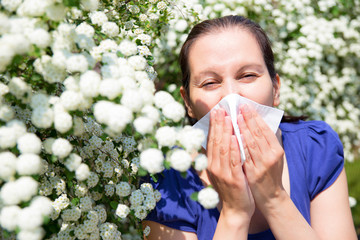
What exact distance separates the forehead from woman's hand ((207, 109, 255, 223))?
0.99 feet

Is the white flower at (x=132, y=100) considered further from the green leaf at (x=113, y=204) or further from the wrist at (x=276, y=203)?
the wrist at (x=276, y=203)

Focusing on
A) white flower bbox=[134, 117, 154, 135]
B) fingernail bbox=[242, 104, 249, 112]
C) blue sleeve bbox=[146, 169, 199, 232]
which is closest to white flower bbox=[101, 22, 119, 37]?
white flower bbox=[134, 117, 154, 135]

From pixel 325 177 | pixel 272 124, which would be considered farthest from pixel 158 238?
pixel 325 177

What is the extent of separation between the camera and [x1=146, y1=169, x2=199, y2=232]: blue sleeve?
5.76 feet

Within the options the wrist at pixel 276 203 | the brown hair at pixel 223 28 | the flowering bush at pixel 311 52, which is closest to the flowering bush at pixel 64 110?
the wrist at pixel 276 203

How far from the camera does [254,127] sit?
1.58 m

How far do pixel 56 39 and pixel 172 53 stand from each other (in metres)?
2.47

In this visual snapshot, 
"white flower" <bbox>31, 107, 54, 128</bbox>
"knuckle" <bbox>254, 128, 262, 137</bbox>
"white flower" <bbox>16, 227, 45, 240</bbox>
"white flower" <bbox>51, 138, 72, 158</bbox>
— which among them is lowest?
"knuckle" <bbox>254, 128, 262, 137</bbox>

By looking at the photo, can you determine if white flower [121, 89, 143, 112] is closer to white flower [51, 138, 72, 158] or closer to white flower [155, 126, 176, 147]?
white flower [155, 126, 176, 147]

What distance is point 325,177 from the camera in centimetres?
186

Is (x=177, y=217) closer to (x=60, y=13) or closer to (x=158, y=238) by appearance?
(x=158, y=238)

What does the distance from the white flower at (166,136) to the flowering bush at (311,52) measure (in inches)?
82.8

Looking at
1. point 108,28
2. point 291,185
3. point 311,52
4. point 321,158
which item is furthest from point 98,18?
point 311,52

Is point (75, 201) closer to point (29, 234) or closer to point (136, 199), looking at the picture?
point (136, 199)
